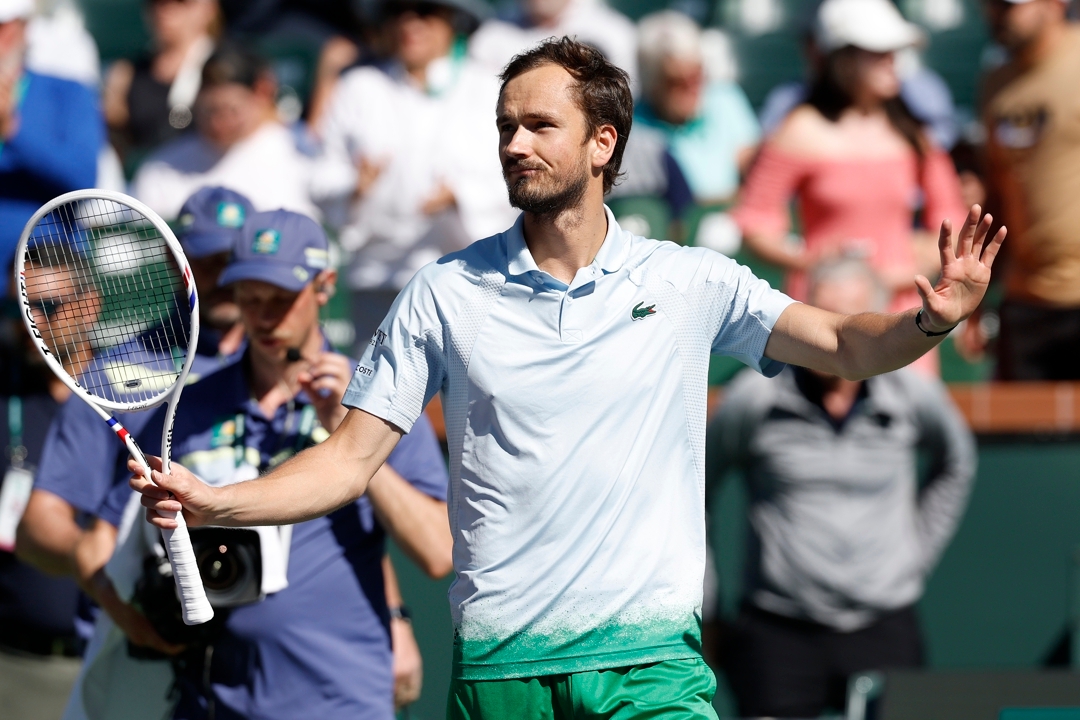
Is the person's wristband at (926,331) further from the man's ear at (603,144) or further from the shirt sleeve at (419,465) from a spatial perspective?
the shirt sleeve at (419,465)

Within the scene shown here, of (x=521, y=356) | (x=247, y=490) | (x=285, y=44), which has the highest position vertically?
(x=285, y=44)

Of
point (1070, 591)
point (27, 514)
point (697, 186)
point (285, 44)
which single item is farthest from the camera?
point (285, 44)

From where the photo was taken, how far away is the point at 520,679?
10.7 feet

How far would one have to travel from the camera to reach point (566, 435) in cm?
325

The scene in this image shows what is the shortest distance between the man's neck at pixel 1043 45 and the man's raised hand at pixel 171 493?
5.07 metres

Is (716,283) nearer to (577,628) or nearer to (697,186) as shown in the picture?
(577,628)

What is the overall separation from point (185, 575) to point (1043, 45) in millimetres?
5153

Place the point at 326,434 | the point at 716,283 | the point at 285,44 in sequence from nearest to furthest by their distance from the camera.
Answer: the point at 716,283, the point at 326,434, the point at 285,44

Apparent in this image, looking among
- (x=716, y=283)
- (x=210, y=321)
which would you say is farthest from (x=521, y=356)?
(x=210, y=321)

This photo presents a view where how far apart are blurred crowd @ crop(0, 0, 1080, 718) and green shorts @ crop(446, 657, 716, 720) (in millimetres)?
820

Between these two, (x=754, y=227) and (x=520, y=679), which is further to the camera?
(x=754, y=227)

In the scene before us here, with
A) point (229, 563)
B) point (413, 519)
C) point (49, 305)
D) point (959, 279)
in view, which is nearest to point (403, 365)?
point (413, 519)

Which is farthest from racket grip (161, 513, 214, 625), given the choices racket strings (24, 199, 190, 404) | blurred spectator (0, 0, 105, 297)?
blurred spectator (0, 0, 105, 297)

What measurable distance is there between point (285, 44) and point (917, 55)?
3.91 m
